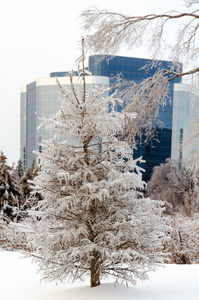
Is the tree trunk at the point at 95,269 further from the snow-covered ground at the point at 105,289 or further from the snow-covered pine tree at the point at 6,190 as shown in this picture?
the snow-covered pine tree at the point at 6,190

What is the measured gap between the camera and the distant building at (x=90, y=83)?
56.6 m

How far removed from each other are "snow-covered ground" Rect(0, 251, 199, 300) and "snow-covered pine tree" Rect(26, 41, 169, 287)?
0.89ft

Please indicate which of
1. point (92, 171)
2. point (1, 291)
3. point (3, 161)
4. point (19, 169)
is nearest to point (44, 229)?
point (92, 171)

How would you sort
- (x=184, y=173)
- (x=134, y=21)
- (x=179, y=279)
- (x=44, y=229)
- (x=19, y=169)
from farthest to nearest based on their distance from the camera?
(x=19, y=169) → (x=184, y=173) → (x=134, y=21) → (x=179, y=279) → (x=44, y=229)

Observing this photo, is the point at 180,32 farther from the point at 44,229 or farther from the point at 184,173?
the point at 184,173

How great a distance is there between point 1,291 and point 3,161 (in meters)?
16.3

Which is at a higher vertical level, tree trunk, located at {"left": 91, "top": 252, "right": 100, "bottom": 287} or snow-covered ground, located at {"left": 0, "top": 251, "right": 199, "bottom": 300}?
tree trunk, located at {"left": 91, "top": 252, "right": 100, "bottom": 287}

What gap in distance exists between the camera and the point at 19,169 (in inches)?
1871

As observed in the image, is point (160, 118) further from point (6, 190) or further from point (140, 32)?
point (140, 32)

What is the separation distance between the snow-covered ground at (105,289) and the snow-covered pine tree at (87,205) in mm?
272

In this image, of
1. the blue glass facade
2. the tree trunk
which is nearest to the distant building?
the blue glass facade

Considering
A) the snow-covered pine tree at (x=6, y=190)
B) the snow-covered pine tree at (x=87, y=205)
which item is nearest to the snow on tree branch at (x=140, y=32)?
the snow-covered pine tree at (x=87, y=205)

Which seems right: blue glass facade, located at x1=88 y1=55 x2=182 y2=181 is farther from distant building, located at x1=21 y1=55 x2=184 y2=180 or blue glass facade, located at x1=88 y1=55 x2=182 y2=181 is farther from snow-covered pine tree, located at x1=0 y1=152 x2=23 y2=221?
snow-covered pine tree, located at x1=0 y1=152 x2=23 y2=221

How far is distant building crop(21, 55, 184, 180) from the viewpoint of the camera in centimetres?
5659
